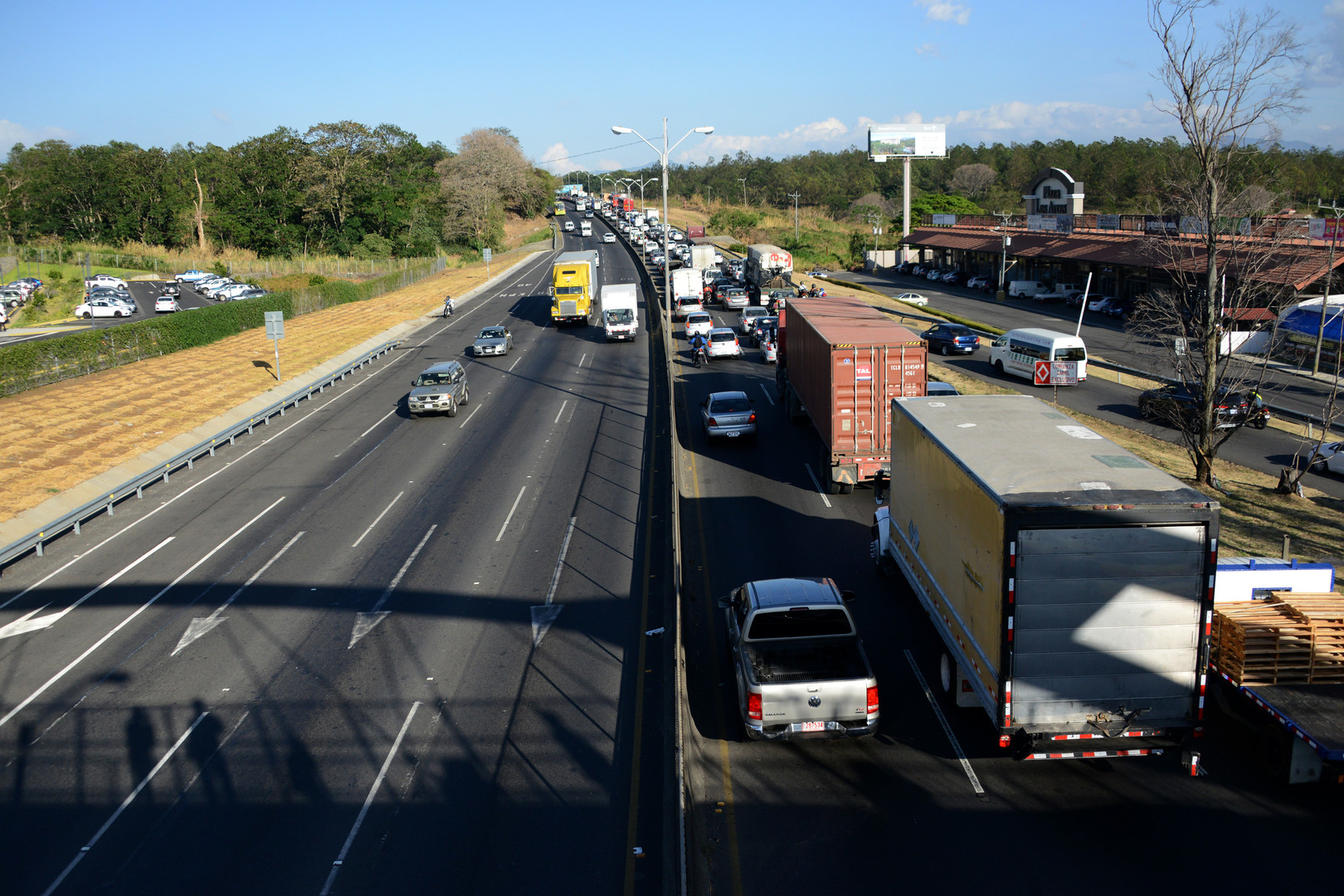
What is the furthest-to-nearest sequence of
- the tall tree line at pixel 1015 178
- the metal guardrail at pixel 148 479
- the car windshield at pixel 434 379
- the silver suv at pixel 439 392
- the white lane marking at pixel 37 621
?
the tall tree line at pixel 1015 178 → the car windshield at pixel 434 379 → the silver suv at pixel 439 392 → the metal guardrail at pixel 148 479 → the white lane marking at pixel 37 621

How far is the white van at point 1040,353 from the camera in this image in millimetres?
36938

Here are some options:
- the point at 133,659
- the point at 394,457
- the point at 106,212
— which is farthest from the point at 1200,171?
the point at 106,212

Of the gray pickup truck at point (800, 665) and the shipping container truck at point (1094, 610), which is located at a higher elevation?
the shipping container truck at point (1094, 610)

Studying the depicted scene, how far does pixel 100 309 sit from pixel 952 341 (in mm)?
A: 57257

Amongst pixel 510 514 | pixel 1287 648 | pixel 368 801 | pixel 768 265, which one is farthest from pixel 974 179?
pixel 368 801

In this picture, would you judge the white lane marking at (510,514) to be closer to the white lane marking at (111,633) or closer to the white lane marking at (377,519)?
the white lane marking at (377,519)

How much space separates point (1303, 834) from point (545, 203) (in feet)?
561

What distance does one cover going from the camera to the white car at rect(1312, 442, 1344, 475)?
2500 cm

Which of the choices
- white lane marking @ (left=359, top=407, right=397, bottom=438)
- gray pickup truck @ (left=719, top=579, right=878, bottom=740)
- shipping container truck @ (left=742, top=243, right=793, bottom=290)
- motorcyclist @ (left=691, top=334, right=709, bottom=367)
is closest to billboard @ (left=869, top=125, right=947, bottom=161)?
shipping container truck @ (left=742, top=243, right=793, bottom=290)

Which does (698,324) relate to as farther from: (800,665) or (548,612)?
(800,665)

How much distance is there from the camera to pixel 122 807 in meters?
10.9

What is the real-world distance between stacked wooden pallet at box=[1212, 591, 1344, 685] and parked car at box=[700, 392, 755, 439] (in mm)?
16913

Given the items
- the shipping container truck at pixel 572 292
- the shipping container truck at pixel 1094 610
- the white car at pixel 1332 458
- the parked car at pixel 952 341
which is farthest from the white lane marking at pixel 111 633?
the parked car at pixel 952 341

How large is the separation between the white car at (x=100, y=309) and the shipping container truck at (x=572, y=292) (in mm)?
33748
